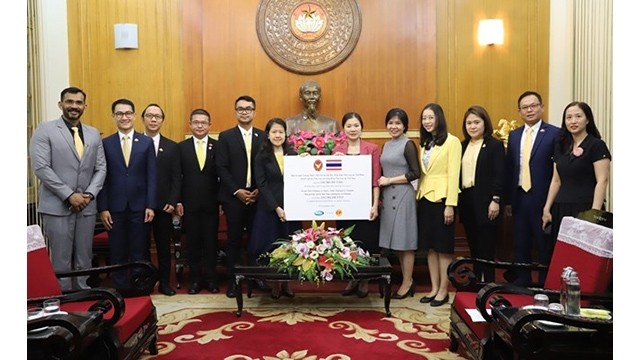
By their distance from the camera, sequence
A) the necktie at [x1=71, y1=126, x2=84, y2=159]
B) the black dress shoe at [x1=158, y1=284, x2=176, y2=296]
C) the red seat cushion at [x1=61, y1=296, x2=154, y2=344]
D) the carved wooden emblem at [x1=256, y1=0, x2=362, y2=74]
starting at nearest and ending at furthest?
the red seat cushion at [x1=61, y1=296, x2=154, y2=344], the necktie at [x1=71, y1=126, x2=84, y2=159], the black dress shoe at [x1=158, y1=284, x2=176, y2=296], the carved wooden emblem at [x1=256, y1=0, x2=362, y2=74]

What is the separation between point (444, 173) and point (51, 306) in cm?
283

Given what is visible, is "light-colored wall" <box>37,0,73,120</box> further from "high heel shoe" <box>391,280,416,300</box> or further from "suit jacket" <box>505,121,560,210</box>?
"suit jacket" <box>505,121,560,210</box>

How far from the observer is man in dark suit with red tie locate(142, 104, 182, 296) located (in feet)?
14.5

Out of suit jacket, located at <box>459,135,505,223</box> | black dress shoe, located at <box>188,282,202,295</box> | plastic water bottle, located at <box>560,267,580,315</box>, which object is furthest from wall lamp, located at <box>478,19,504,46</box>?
plastic water bottle, located at <box>560,267,580,315</box>

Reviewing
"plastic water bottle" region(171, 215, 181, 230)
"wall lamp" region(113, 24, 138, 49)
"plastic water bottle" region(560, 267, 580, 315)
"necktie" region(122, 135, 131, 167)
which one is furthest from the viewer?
"wall lamp" region(113, 24, 138, 49)

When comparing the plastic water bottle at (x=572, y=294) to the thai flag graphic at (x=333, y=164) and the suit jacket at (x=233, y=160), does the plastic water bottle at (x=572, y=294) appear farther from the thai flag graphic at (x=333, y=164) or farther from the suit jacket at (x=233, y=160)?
the suit jacket at (x=233, y=160)

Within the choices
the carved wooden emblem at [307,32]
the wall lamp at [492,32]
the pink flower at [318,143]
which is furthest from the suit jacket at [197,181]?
the wall lamp at [492,32]

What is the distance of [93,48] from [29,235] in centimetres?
412

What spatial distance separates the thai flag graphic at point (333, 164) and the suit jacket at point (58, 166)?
5.88ft

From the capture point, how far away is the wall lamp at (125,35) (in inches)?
239

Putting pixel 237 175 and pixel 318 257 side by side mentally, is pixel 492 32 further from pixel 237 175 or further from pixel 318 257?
pixel 318 257

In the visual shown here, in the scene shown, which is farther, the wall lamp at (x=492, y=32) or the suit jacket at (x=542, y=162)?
the wall lamp at (x=492, y=32)

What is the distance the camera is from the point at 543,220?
3.94m

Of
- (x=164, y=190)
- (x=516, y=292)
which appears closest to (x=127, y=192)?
(x=164, y=190)
